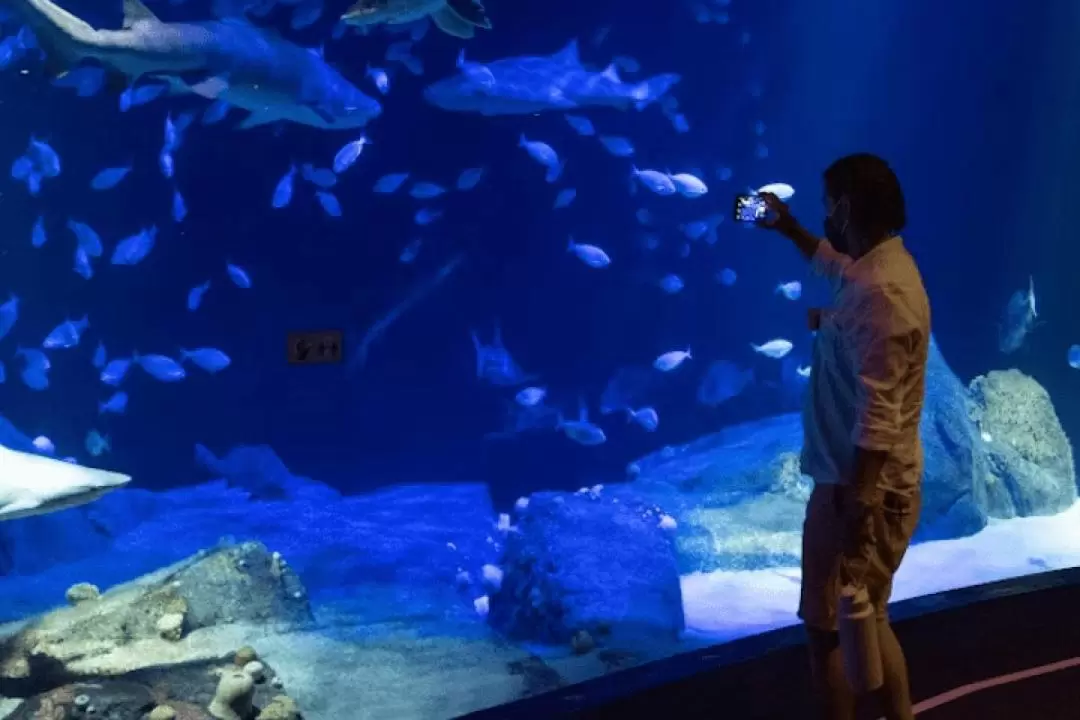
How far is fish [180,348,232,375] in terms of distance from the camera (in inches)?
221

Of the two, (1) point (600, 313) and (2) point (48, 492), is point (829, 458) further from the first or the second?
(1) point (600, 313)

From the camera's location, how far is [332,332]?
15.6 ft

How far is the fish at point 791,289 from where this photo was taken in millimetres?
7590

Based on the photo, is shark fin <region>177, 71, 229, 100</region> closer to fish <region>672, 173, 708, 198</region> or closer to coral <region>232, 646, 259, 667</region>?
coral <region>232, 646, 259, 667</region>

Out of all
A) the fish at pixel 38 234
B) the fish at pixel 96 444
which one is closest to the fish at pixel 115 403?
the fish at pixel 96 444

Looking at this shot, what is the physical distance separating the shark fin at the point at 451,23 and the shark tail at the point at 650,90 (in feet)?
4.70

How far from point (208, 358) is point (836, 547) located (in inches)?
167

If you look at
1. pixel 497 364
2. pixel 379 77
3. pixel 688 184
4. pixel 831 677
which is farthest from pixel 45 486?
pixel 688 184

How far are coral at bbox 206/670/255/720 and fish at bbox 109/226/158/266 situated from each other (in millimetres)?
2686

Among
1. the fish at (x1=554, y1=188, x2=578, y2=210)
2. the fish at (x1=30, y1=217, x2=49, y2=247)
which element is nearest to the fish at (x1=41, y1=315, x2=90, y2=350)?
the fish at (x1=30, y1=217, x2=49, y2=247)

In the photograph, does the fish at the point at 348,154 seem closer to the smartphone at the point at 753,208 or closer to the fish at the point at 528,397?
the fish at the point at 528,397

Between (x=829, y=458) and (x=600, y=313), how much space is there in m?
4.09

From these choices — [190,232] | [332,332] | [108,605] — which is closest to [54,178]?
[190,232]

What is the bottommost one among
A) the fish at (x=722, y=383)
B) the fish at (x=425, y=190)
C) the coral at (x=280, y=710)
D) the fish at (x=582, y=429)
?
the coral at (x=280, y=710)
